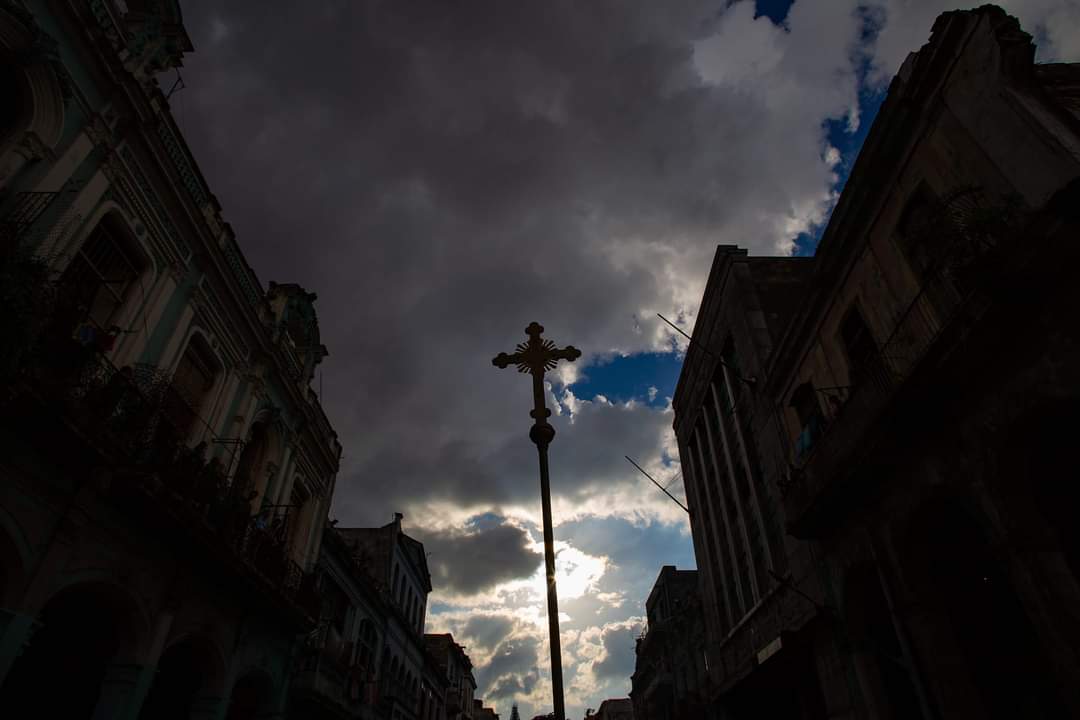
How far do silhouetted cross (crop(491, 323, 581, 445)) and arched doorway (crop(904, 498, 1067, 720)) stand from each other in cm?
656

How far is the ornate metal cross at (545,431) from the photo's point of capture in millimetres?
6000

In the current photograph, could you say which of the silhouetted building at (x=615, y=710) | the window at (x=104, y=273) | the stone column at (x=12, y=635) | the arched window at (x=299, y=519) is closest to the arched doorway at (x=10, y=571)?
A: the stone column at (x=12, y=635)

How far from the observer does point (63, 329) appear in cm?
802

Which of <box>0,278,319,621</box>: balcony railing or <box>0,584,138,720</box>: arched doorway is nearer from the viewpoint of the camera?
<box>0,278,319,621</box>: balcony railing

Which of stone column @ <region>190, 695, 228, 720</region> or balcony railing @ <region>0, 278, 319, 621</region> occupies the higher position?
balcony railing @ <region>0, 278, 319, 621</region>

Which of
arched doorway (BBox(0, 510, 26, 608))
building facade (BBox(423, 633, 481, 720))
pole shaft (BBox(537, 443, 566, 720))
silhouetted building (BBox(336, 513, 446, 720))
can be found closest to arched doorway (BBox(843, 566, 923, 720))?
pole shaft (BBox(537, 443, 566, 720))

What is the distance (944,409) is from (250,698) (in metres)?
17.4

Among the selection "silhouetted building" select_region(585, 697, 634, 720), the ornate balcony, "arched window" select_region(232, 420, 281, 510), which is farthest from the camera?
"silhouetted building" select_region(585, 697, 634, 720)

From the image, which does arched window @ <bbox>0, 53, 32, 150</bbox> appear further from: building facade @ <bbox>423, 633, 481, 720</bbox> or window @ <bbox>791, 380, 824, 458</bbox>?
building facade @ <bbox>423, 633, 481, 720</bbox>

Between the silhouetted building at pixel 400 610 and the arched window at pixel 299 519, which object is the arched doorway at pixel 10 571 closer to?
the arched window at pixel 299 519

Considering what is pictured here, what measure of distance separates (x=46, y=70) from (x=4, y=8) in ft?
2.76

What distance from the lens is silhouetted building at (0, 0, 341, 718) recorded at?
8.05m

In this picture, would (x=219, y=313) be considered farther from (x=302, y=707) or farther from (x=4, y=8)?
(x=302, y=707)

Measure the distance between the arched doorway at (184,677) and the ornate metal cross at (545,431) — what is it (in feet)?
33.3
